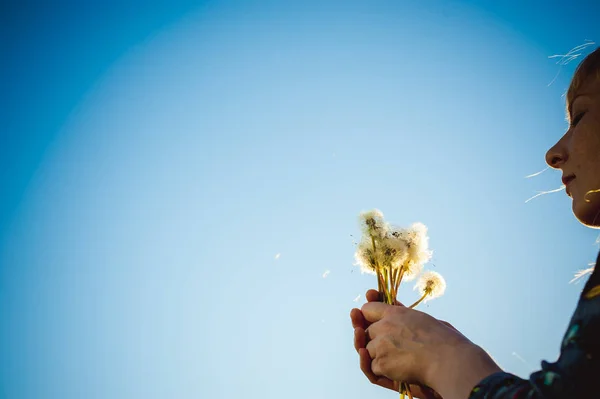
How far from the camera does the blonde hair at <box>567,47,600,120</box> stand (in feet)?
4.78

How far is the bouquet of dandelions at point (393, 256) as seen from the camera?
5.61 ft

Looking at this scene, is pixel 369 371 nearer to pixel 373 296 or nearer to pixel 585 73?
pixel 373 296

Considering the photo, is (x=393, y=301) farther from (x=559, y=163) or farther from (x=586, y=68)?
(x=586, y=68)

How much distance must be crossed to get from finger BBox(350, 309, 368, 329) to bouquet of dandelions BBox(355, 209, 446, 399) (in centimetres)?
19

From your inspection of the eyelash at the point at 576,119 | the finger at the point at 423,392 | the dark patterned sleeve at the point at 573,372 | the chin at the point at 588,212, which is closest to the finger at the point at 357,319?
the finger at the point at 423,392

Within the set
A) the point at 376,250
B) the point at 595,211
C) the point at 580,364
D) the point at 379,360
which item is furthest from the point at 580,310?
the point at 376,250

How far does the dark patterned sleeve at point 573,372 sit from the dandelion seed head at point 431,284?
109 centimetres

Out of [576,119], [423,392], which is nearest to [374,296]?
[423,392]

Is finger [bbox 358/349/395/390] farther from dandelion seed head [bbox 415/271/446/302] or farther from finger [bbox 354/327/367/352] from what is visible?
dandelion seed head [bbox 415/271/446/302]

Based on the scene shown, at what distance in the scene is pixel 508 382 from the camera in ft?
2.66

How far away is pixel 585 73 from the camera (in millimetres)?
1495

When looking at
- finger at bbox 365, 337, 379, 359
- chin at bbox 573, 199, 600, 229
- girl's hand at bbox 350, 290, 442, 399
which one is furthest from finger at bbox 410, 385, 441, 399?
chin at bbox 573, 199, 600, 229

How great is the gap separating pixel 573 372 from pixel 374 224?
3.91ft

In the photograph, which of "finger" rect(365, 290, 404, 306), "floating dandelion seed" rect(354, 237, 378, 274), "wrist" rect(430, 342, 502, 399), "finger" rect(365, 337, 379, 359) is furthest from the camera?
"floating dandelion seed" rect(354, 237, 378, 274)
